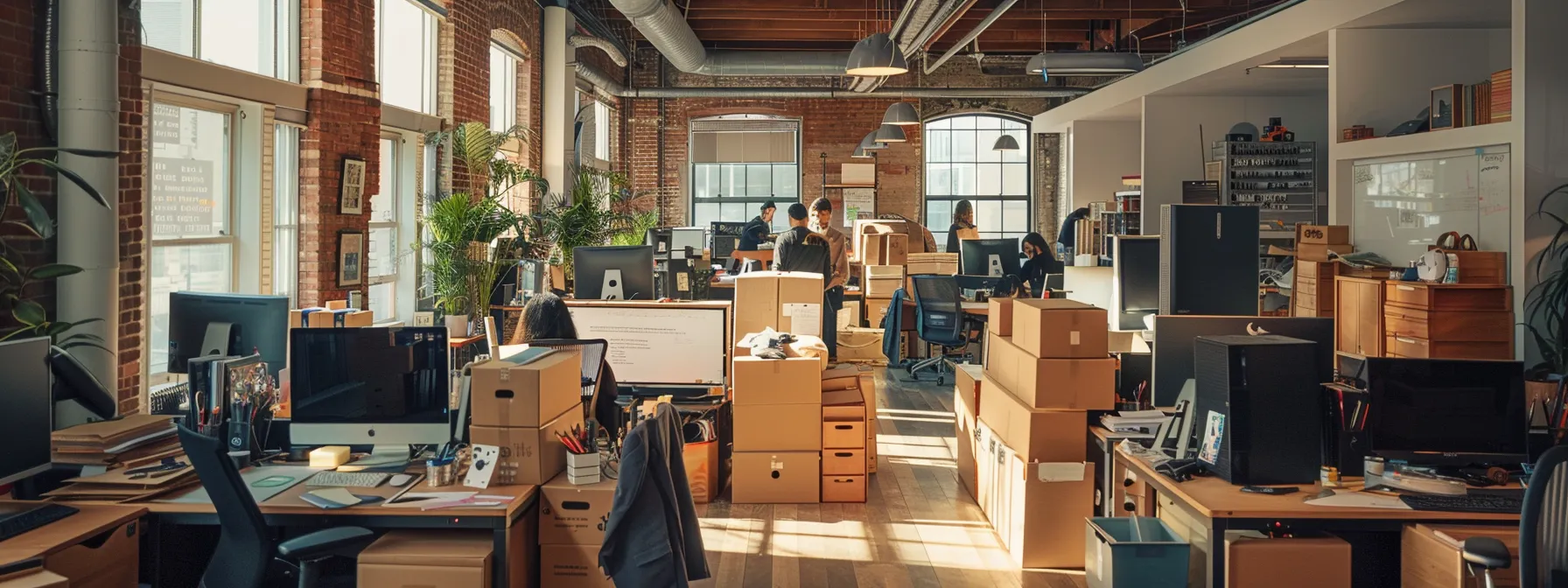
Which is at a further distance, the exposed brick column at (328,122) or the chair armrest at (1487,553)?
the exposed brick column at (328,122)

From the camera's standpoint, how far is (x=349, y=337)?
3.98 m

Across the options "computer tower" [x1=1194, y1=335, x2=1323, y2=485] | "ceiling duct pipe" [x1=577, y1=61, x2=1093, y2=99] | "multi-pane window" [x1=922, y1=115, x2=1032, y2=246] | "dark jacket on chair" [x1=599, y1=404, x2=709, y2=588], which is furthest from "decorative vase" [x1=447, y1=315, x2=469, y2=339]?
"multi-pane window" [x1=922, y1=115, x2=1032, y2=246]

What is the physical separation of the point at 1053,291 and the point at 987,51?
357 inches

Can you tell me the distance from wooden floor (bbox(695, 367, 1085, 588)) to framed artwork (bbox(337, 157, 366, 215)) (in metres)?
3.37

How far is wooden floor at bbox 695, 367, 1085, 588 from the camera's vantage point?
4.66 metres

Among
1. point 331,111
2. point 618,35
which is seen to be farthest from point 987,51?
point 331,111

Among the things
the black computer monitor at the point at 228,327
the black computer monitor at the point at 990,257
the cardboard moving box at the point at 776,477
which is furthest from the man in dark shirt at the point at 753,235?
the black computer monitor at the point at 228,327

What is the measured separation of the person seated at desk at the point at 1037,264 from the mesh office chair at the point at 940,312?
3.56 ft

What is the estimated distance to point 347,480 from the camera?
12.4 ft

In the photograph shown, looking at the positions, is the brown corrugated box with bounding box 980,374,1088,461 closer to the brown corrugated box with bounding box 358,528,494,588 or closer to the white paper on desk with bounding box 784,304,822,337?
the white paper on desk with bounding box 784,304,822,337

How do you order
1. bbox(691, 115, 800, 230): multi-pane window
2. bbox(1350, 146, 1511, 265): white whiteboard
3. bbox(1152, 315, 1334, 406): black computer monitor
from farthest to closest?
bbox(691, 115, 800, 230): multi-pane window
bbox(1350, 146, 1511, 265): white whiteboard
bbox(1152, 315, 1334, 406): black computer monitor

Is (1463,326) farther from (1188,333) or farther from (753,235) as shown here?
(753,235)

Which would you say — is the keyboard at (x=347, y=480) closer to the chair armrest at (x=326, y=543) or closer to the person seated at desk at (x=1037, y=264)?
the chair armrest at (x=326, y=543)

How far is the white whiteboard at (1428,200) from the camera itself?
19.7ft
